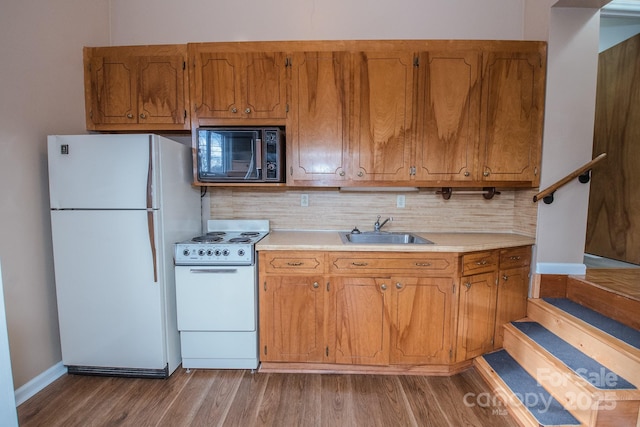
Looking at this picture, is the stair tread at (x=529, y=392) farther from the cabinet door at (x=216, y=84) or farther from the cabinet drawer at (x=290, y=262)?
the cabinet door at (x=216, y=84)

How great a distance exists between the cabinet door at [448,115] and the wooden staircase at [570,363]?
3.84ft

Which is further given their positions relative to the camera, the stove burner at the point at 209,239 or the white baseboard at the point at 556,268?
the white baseboard at the point at 556,268

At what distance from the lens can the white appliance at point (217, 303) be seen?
6.42 ft

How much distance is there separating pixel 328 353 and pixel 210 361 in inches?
34.5

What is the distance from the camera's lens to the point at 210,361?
2.04m

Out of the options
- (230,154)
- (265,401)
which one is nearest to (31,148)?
(230,154)

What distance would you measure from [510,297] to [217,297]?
2217 millimetres

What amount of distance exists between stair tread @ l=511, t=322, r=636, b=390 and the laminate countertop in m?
0.61

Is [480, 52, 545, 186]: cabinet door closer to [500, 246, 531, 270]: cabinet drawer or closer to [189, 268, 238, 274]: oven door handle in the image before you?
[500, 246, 531, 270]: cabinet drawer

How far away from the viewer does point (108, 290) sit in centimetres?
191

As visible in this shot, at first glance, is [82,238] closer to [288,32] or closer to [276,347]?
[276,347]

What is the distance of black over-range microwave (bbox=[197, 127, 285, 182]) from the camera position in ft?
6.91

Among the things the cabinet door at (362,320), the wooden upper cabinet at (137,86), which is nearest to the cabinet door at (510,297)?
the cabinet door at (362,320)

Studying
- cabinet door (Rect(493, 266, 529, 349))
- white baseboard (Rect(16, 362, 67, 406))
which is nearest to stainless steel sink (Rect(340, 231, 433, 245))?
cabinet door (Rect(493, 266, 529, 349))
